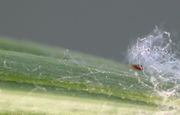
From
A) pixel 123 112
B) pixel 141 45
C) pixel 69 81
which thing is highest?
pixel 141 45

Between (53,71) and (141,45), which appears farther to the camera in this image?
(141,45)

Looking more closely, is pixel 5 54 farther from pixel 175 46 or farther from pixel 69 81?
pixel 175 46

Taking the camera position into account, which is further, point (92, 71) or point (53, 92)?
point (92, 71)

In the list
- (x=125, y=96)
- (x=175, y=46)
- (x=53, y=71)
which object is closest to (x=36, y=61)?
(x=53, y=71)

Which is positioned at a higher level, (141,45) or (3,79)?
(141,45)

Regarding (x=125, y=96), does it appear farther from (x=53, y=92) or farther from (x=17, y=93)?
(x=17, y=93)

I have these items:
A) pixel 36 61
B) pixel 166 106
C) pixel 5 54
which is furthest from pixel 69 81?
pixel 166 106

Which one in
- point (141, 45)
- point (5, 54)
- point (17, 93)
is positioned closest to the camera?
point (17, 93)

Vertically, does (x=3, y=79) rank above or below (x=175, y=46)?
below

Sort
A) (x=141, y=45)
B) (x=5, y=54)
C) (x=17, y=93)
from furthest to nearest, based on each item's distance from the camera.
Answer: (x=141, y=45) < (x=5, y=54) < (x=17, y=93)
